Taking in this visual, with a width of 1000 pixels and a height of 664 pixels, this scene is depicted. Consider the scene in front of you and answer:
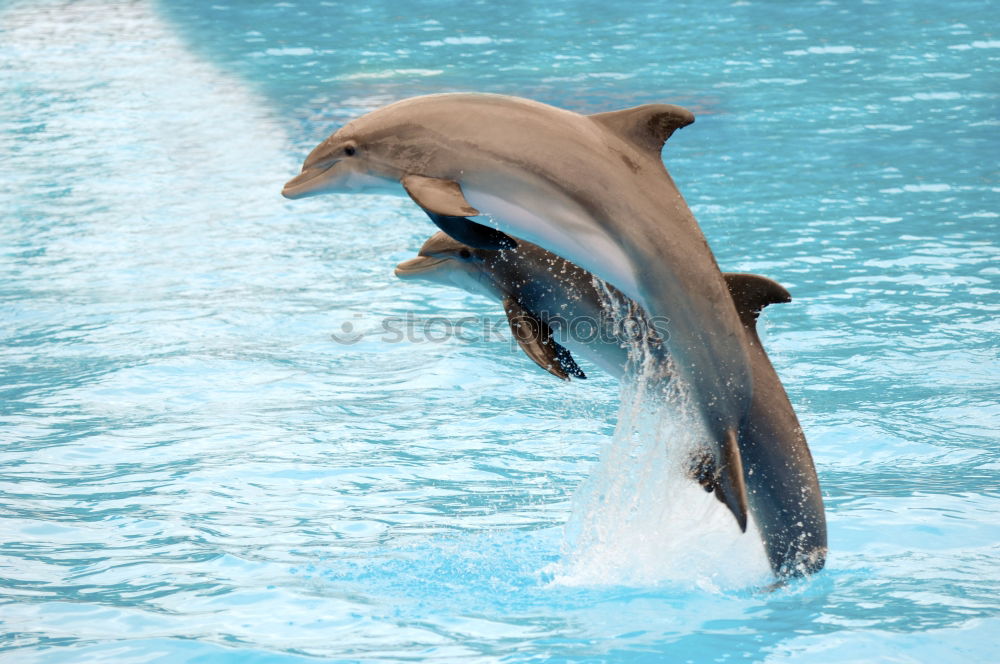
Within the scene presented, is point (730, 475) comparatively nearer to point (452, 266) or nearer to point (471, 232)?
point (471, 232)

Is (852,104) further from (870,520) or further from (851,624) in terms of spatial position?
(851,624)

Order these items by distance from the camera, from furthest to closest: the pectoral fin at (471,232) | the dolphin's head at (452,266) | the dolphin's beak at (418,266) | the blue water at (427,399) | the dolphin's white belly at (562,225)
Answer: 1. the dolphin's beak at (418,266)
2. the dolphin's head at (452,266)
3. the blue water at (427,399)
4. the dolphin's white belly at (562,225)
5. the pectoral fin at (471,232)

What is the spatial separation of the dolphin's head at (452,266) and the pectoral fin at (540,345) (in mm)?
356

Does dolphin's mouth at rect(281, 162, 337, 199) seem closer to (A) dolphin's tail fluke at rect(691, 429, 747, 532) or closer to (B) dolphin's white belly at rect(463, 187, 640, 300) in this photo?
(B) dolphin's white belly at rect(463, 187, 640, 300)

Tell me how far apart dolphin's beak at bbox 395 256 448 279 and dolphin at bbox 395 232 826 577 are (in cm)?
3

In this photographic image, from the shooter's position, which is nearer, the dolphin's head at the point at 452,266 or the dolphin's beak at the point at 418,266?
the dolphin's head at the point at 452,266

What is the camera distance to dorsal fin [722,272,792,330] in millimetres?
4703

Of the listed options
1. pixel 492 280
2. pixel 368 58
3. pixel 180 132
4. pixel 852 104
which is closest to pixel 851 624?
pixel 492 280

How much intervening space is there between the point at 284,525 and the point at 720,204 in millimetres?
6356

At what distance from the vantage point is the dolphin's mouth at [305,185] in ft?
15.9

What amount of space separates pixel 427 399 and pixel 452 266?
8.24 ft

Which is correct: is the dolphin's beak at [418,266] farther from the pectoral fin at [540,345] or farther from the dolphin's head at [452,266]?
the pectoral fin at [540,345]

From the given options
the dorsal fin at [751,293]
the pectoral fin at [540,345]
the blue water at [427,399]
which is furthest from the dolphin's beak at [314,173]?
the blue water at [427,399]

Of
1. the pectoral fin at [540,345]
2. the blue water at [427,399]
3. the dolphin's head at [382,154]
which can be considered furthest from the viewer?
the blue water at [427,399]
